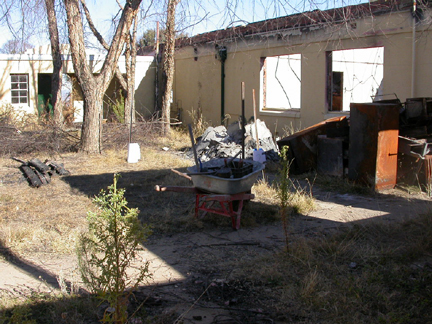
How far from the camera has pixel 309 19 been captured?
10992mm

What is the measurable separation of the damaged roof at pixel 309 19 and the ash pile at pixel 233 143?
2590 millimetres

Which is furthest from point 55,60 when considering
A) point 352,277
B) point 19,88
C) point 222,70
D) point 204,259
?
point 352,277

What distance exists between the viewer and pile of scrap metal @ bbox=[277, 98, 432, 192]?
25.5 ft

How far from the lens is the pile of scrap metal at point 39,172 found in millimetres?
8570

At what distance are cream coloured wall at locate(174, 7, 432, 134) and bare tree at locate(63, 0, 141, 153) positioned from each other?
334 cm

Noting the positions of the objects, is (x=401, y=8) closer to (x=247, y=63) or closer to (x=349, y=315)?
(x=247, y=63)

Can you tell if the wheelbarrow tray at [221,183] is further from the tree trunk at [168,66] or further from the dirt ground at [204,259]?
the tree trunk at [168,66]

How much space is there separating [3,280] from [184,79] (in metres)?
15.7

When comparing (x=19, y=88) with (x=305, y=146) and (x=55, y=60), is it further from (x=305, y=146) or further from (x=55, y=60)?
(x=305, y=146)

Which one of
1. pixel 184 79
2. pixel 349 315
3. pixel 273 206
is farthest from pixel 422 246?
pixel 184 79

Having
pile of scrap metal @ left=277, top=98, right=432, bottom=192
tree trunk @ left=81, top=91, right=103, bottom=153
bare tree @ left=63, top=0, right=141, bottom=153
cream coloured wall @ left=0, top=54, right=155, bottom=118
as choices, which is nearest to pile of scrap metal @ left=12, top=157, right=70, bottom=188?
tree trunk @ left=81, top=91, right=103, bottom=153

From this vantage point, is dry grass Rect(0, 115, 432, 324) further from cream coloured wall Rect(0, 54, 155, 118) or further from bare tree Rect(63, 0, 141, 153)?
cream coloured wall Rect(0, 54, 155, 118)

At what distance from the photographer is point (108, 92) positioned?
21.6 meters

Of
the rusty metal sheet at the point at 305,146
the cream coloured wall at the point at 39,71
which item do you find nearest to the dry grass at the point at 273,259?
the rusty metal sheet at the point at 305,146
